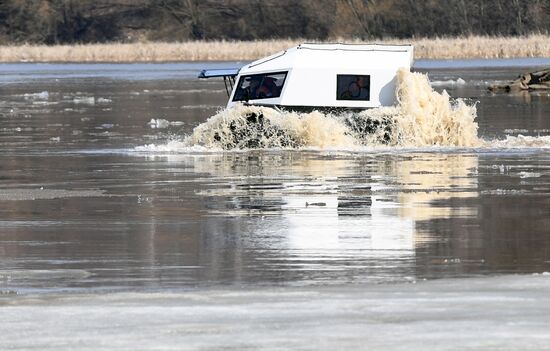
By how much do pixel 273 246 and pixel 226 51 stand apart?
73.2 meters

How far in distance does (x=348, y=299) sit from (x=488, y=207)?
661cm

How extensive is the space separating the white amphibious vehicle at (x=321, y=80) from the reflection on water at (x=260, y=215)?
174 cm

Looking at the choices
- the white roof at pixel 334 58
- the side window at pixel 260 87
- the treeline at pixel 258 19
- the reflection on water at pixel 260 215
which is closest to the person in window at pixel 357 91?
the white roof at pixel 334 58

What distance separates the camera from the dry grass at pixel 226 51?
279 feet

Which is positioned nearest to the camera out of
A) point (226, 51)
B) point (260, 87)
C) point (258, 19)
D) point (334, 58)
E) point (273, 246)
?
point (273, 246)

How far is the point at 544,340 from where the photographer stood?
30.2 ft

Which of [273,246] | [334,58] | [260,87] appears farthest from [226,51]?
[273,246]

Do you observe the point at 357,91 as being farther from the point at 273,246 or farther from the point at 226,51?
the point at 226,51

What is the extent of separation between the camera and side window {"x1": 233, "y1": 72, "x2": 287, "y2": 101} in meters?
28.4

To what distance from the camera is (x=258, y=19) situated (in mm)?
124688

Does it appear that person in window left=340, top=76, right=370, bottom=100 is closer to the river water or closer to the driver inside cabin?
the driver inside cabin

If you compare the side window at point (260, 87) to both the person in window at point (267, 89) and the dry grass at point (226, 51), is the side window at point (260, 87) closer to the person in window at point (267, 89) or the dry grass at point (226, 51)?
the person in window at point (267, 89)

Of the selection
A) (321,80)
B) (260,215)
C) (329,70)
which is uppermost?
(329,70)

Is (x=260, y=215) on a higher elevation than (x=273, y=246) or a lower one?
higher
